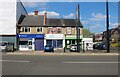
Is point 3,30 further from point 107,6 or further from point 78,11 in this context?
point 107,6

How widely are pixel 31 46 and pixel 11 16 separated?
7.07 m

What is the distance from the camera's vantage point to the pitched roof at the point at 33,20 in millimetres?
59209

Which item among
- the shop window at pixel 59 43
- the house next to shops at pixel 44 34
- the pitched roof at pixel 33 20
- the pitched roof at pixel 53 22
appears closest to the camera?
the house next to shops at pixel 44 34

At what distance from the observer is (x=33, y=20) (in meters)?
61.2

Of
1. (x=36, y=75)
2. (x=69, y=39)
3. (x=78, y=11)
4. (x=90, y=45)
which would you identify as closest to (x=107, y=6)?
(x=78, y=11)

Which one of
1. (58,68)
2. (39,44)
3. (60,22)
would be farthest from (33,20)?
(58,68)

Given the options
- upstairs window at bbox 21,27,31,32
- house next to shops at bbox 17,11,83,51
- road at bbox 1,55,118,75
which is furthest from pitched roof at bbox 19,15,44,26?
road at bbox 1,55,118,75

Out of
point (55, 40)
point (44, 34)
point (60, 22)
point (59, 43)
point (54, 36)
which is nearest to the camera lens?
point (44, 34)

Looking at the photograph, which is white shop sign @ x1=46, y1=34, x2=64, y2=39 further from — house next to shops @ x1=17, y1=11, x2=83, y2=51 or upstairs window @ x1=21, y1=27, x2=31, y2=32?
upstairs window @ x1=21, y1=27, x2=31, y2=32

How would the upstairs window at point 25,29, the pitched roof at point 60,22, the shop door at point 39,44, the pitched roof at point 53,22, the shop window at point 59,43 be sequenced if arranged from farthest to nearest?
the pitched roof at point 53,22
the pitched roof at point 60,22
the upstairs window at point 25,29
the shop window at point 59,43
the shop door at point 39,44

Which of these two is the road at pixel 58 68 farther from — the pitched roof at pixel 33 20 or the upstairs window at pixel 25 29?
the pitched roof at pixel 33 20

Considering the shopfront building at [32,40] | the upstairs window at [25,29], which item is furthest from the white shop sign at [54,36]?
the upstairs window at [25,29]

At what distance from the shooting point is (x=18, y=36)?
5675cm

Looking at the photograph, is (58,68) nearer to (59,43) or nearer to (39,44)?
(39,44)
